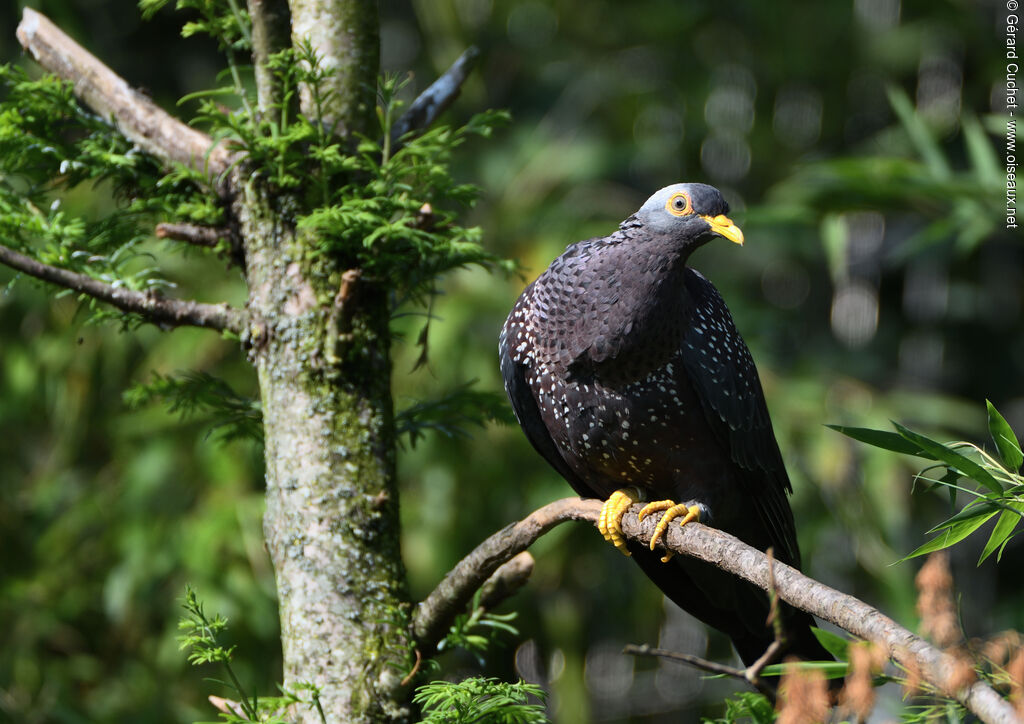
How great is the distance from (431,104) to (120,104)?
762mm

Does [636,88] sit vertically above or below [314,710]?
above

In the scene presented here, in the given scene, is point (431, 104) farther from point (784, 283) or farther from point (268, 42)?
point (784, 283)

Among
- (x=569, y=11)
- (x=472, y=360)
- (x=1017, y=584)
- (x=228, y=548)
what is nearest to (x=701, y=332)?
(x=472, y=360)

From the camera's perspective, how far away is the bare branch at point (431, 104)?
106 inches

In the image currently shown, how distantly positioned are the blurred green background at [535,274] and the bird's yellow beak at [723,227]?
1444 mm

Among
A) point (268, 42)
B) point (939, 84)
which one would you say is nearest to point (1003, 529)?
point (268, 42)

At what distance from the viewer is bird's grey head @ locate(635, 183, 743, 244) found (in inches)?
97.0

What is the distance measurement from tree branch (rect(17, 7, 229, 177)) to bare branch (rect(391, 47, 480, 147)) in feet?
1.53

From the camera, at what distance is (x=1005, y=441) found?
1.76 meters

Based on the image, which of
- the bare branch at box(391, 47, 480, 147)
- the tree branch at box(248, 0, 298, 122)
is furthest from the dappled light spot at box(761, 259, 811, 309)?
the tree branch at box(248, 0, 298, 122)

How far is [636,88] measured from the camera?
24.5 feet

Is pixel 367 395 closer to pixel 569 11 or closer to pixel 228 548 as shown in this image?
pixel 228 548

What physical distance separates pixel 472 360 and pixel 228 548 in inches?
57.5

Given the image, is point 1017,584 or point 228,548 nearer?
point 228,548
